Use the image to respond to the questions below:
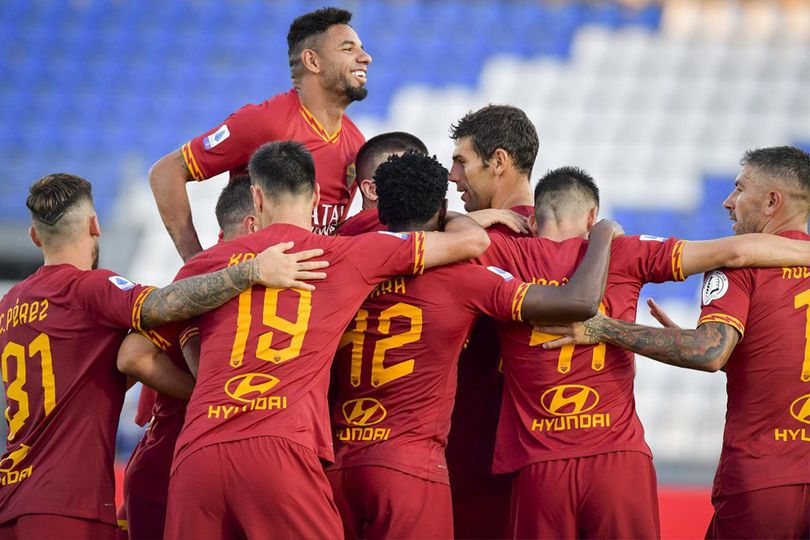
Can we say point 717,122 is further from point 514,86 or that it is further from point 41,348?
point 41,348

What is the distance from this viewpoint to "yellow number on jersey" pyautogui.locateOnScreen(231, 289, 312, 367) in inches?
180

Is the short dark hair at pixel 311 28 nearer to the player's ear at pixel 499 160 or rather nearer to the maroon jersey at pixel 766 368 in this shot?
the player's ear at pixel 499 160

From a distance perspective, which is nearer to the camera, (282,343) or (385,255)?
(282,343)

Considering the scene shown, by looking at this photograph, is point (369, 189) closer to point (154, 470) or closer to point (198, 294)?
point (198, 294)

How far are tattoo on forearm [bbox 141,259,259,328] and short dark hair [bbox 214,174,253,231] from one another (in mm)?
899

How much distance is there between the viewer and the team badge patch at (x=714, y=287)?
513 cm

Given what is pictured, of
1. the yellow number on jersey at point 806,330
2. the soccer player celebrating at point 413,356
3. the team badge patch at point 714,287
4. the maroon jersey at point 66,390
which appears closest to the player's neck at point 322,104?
the soccer player celebrating at point 413,356

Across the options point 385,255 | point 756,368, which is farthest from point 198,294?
point 756,368

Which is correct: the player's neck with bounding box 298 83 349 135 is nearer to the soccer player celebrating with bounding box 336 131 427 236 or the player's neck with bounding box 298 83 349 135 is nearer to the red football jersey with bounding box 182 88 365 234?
the red football jersey with bounding box 182 88 365 234

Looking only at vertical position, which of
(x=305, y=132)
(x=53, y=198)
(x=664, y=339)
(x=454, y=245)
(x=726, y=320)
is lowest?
(x=664, y=339)

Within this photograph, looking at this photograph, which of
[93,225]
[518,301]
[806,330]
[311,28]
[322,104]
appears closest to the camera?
[518,301]

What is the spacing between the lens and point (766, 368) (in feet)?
16.9

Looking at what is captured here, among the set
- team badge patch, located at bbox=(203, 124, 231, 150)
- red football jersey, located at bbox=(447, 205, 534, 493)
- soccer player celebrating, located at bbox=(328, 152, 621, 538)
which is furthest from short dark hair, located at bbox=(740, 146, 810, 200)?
team badge patch, located at bbox=(203, 124, 231, 150)

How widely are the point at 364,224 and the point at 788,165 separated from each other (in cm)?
214
